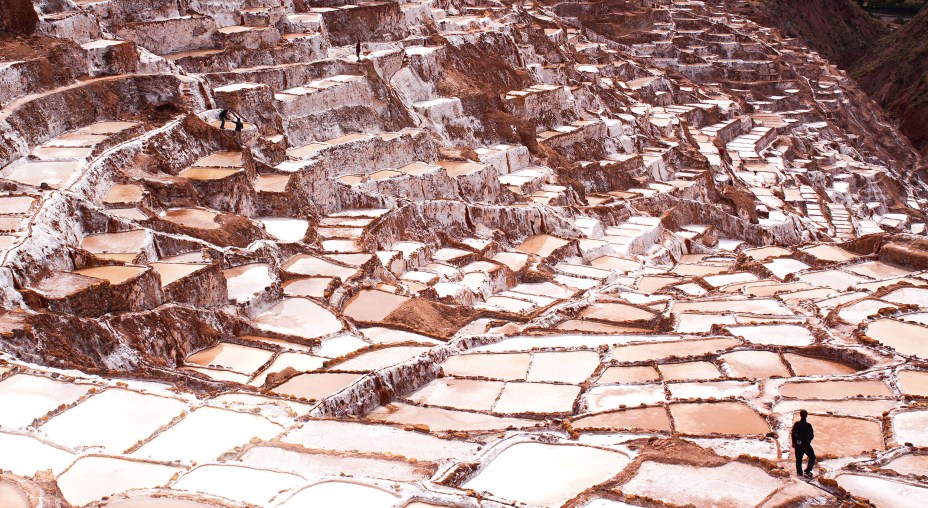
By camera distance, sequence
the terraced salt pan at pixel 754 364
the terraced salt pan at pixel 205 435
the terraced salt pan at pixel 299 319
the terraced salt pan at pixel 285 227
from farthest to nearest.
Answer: the terraced salt pan at pixel 285 227 → the terraced salt pan at pixel 299 319 → the terraced salt pan at pixel 754 364 → the terraced salt pan at pixel 205 435

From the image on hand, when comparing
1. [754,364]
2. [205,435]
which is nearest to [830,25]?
[754,364]

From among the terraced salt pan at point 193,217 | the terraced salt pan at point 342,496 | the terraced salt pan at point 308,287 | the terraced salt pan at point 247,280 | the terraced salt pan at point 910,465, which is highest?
the terraced salt pan at point 193,217

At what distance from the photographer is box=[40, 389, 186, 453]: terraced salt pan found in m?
9.52

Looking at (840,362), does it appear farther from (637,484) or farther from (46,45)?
(46,45)

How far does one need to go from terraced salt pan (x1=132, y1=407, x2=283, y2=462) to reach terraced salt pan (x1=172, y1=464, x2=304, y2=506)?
1.34ft

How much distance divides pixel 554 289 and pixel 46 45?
1182 centimetres

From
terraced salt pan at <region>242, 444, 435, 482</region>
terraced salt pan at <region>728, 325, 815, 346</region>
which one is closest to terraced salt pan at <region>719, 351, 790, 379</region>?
terraced salt pan at <region>728, 325, 815, 346</region>

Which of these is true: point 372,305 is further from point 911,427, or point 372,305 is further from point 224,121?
point 911,427

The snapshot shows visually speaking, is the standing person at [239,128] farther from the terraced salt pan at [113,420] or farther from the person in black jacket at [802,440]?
the person in black jacket at [802,440]

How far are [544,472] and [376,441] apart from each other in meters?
1.93

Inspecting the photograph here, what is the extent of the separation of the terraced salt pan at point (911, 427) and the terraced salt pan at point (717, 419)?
138cm

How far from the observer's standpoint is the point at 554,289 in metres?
19.7

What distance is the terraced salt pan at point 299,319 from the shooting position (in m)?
14.5

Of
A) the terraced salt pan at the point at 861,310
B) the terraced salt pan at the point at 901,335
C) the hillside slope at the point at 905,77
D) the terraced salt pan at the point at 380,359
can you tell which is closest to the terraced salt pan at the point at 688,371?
the terraced salt pan at the point at 901,335
